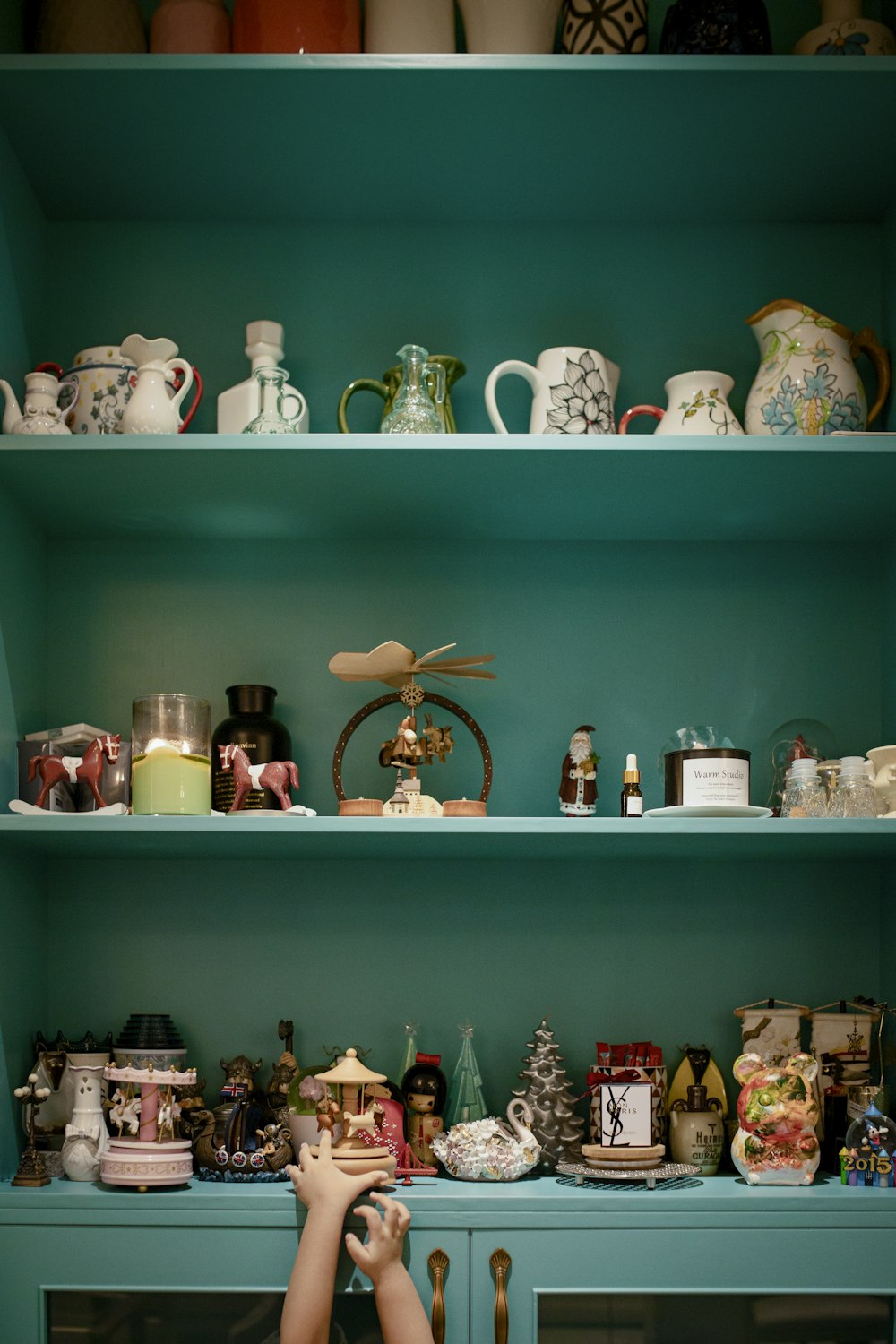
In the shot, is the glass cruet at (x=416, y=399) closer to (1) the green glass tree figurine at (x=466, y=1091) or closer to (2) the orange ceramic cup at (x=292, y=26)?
(2) the orange ceramic cup at (x=292, y=26)

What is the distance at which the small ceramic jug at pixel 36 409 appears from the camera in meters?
1.86

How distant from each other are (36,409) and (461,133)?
0.73 meters

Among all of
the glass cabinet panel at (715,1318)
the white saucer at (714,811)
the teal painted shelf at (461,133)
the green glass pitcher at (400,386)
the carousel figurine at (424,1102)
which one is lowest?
the glass cabinet panel at (715,1318)

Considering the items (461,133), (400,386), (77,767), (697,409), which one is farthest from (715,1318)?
(461,133)

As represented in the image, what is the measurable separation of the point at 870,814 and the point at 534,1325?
0.81m

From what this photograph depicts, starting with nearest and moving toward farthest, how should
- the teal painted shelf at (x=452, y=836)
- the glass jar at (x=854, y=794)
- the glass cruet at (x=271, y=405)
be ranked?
the teal painted shelf at (x=452, y=836), the glass jar at (x=854, y=794), the glass cruet at (x=271, y=405)

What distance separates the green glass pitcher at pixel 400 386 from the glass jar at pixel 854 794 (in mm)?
768

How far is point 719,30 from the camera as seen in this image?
6.22 feet

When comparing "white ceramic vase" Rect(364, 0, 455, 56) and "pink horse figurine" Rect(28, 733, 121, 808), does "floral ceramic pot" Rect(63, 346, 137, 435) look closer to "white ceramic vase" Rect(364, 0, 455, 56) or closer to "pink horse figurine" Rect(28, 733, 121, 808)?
"pink horse figurine" Rect(28, 733, 121, 808)

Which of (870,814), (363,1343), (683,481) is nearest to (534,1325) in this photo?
Answer: (363,1343)

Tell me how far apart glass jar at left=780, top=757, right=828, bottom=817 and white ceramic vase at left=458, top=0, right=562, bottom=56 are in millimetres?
1114

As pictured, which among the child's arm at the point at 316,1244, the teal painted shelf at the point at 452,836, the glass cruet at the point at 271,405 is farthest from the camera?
the glass cruet at the point at 271,405

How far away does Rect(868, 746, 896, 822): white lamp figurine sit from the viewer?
1853 mm

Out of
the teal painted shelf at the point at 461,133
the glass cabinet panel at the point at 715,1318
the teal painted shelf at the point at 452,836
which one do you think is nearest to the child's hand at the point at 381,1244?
the glass cabinet panel at the point at 715,1318
